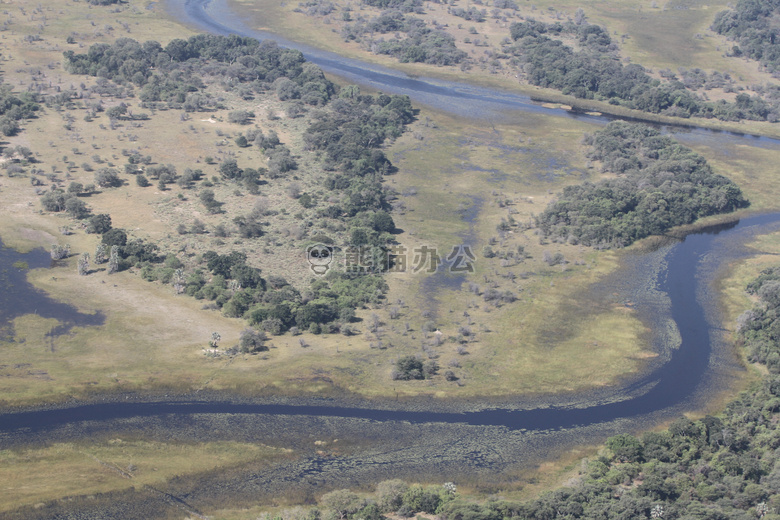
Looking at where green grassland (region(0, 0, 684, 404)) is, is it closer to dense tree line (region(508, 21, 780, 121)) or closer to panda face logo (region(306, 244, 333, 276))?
panda face logo (region(306, 244, 333, 276))

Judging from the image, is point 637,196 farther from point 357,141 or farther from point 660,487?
point 660,487

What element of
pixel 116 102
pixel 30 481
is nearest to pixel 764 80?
pixel 116 102

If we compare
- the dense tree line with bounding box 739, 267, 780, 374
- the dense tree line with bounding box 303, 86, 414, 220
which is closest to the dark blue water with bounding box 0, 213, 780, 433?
the dense tree line with bounding box 739, 267, 780, 374

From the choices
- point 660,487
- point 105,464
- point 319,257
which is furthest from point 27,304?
point 660,487

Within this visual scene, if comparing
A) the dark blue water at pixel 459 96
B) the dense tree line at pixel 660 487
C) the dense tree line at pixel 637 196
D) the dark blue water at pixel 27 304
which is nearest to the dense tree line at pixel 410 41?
the dark blue water at pixel 459 96

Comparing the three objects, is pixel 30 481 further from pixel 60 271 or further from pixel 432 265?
A: pixel 432 265
